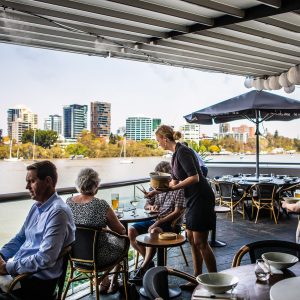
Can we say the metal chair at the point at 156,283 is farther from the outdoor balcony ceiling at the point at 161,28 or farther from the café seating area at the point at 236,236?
the outdoor balcony ceiling at the point at 161,28

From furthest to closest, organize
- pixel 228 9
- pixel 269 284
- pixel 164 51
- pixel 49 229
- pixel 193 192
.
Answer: pixel 164 51 < pixel 228 9 < pixel 193 192 < pixel 49 229 < pixel 269 284

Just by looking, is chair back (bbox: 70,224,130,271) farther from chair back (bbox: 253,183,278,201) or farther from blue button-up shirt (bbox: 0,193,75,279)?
chair back (bbox: 253,183,278,201)

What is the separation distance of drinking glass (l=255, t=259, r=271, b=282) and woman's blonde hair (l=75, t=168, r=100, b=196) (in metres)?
1.87

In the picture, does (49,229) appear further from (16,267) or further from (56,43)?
(56,43)

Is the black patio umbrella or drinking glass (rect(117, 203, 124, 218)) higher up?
the black patio umbrella

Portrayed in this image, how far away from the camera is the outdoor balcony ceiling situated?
4.39 metres

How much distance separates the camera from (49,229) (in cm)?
249

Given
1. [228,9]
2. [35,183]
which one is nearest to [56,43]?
[228,9]

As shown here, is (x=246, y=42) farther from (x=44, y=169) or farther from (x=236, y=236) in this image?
(x=44, y=169)

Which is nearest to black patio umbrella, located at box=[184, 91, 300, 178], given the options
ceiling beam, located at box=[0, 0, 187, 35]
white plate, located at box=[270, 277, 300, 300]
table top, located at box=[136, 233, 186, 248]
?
ceiling beam, located at box=[0, 0, 187, 35]

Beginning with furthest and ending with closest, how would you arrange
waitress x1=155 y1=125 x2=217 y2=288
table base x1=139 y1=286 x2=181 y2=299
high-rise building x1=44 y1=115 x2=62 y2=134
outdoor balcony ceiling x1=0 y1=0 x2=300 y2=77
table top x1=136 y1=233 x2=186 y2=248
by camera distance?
1. high-rise building x1=44 y1=115 x2=62 y2=134
2. outdoor balcony ceiling x1=0 y1=0 x2=300 y2=77
3. table base x1=139 y1=286 x2=181 y2=299
4. waitress x1=155 y1=125 x2=217 y2=288
5. table top x1=136 y1=233 x2=186 y2=248

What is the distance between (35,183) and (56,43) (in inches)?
143

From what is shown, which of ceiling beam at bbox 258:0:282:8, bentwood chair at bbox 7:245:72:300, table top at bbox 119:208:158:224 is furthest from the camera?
ceiling beam at bbox 258:0:282:8

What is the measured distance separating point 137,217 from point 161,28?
2.58 m
